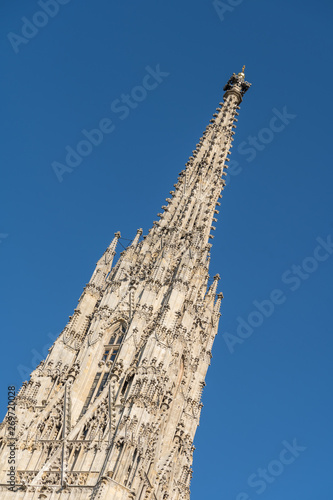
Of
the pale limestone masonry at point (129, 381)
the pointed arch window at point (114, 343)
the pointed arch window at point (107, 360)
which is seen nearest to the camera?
the pale limestone masonry at point (129, 381)

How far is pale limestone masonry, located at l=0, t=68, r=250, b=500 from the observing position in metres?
39.6

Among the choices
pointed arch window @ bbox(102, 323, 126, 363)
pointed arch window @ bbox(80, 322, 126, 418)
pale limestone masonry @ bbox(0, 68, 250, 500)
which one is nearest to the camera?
pale limestone masonry @ bbox(0, 68, 250, 500)

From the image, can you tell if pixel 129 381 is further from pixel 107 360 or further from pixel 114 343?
pixel 114 343

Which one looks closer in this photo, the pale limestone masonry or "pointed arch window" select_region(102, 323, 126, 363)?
the pale limestone masonry

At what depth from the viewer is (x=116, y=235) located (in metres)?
56.4

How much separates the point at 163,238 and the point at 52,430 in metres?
18.3

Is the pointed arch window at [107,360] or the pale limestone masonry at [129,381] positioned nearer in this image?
the pale limestone masonry at [129,381]

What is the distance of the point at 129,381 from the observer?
44.1m

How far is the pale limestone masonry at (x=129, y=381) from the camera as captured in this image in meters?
39.6

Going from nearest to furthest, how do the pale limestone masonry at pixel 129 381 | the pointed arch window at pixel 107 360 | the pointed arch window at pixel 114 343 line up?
the pale limestone masonry at pixel 129 381
the pointed arch window at pixel 107 360
the pointed arch window at pixel 114 343

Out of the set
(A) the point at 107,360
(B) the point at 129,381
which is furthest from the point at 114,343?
(B) the point at 129,381

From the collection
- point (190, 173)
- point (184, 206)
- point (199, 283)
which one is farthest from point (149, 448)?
point (190, 173)

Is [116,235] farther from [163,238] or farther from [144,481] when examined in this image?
[144,481]

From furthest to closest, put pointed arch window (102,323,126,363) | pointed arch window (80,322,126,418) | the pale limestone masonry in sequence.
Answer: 1. pointed arch window (102,323,126,363)
2. pointed arch window (80,322,126,418)
3. the pale limestone masonry
